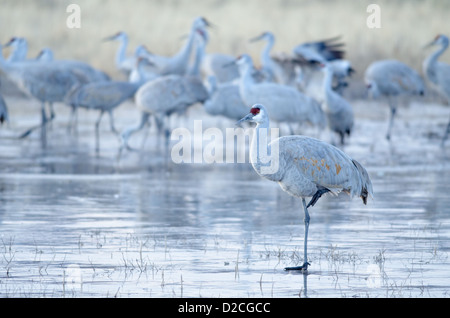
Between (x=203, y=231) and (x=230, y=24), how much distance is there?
24.5 meters

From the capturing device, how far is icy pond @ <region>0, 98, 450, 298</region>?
7137mm

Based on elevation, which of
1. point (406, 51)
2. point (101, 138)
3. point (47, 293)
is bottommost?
point (47, 293)

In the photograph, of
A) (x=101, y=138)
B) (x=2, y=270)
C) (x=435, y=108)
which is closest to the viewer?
(x=2, y=270)

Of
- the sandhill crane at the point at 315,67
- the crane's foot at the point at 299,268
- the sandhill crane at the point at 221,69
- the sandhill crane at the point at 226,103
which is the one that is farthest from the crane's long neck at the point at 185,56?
the crane's foot at the point at 299,268

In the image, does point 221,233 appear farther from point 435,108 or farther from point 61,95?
point 435,108

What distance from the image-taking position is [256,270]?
7.63 metres

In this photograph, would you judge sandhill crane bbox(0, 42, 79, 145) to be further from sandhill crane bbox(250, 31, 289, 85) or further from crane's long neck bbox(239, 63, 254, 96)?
crane's long neck bbox(239, 63, 254, 96)

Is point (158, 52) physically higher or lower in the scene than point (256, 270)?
higher

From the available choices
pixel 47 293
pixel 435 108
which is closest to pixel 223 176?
pixel 47 293

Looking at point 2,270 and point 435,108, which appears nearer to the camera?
point 2,270

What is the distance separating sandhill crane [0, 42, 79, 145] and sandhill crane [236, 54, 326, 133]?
4.50 m

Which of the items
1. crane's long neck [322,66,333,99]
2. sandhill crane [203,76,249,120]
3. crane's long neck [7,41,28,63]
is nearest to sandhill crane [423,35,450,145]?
crane's long neck [322,66,333,99]

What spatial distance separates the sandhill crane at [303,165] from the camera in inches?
332

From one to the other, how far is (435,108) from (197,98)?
1125 centimetres
